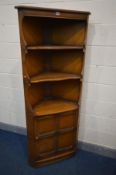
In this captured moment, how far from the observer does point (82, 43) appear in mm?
1624

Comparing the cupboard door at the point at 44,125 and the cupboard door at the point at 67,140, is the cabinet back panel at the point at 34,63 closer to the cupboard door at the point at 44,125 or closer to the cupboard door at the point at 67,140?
the cupboard door at the point at 44,125

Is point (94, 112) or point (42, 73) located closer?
point (42, 73)

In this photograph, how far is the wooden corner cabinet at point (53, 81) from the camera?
155 centimetres

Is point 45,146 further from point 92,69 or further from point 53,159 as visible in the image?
point 92,69

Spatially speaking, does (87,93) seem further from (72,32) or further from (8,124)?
(8,124)

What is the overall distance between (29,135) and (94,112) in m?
0.79

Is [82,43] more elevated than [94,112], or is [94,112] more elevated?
[82,43]

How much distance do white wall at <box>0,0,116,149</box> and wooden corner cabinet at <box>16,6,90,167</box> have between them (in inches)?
6.6

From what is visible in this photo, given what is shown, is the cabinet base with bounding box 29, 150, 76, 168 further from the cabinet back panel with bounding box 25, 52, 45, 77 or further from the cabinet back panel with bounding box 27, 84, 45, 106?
the cabinet back panel with bounding box 25, 52, 45, 77

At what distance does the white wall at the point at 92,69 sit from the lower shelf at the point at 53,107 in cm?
25

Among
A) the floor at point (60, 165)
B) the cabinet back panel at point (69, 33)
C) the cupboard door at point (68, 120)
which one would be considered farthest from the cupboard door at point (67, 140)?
the cabinet back panel at point (69, 33)

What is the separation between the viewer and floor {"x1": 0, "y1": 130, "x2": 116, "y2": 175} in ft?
6.03

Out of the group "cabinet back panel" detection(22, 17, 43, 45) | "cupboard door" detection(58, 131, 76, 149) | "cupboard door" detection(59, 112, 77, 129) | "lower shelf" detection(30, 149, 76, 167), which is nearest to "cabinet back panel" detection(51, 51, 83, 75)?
"cabinet back panel" detection(22, 17, 43, 45)

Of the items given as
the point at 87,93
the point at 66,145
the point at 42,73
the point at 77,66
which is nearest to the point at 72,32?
the point at 77,66
